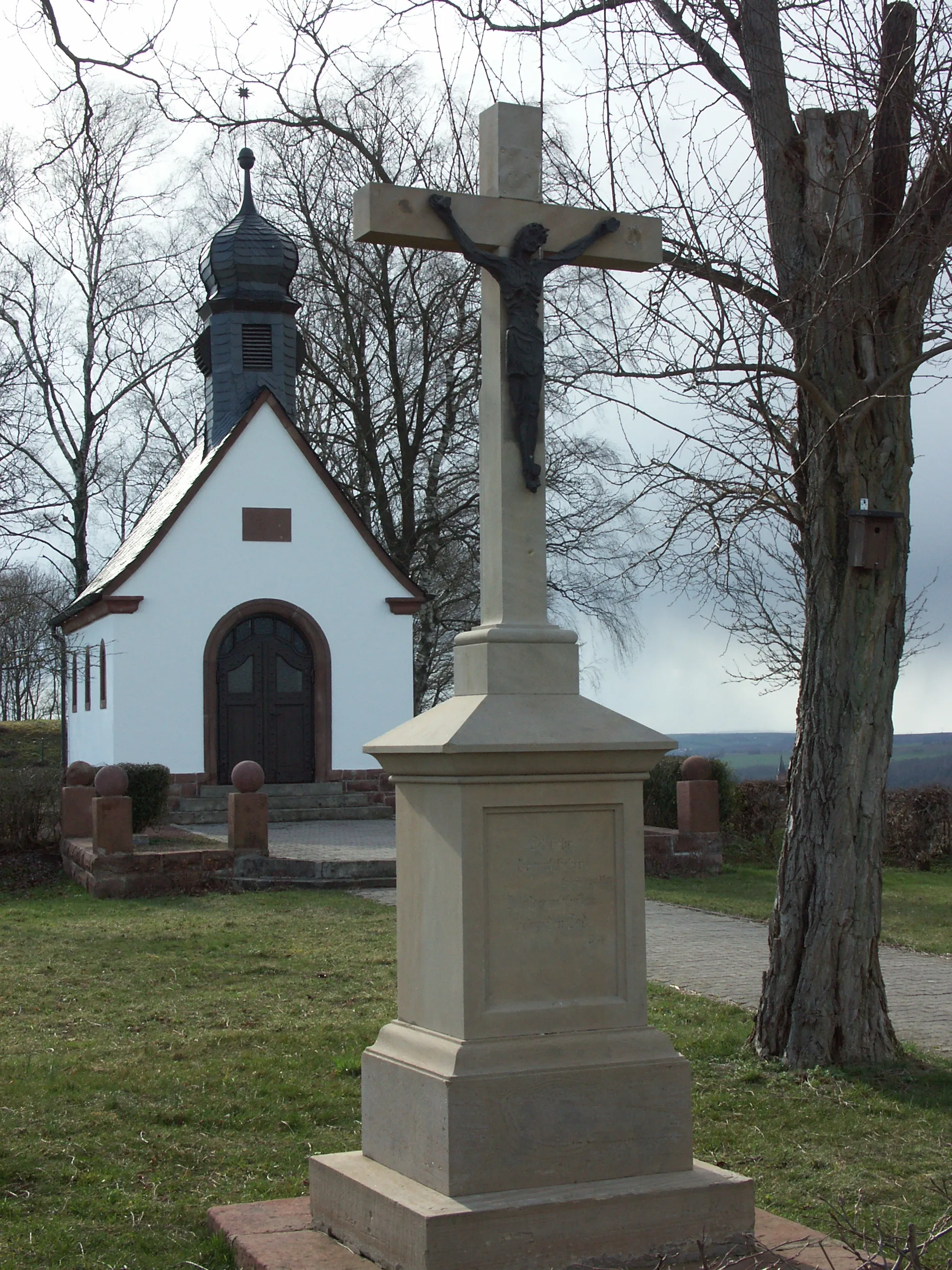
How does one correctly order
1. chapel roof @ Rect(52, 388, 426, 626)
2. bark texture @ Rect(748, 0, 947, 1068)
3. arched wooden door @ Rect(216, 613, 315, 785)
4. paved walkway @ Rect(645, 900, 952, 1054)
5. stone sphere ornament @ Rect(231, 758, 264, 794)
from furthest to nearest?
arched wooden door @ Rect(216, 613, 315, 785)
chapel roof @ Rect(52, 388, 426, 626)
stone sphere ornament @ Rect(231, 758, 264, 794)
paved walkway @ Rect(645, 900, 952, 1054)
bark texture @ Rect(748, 0, 947, 1068)

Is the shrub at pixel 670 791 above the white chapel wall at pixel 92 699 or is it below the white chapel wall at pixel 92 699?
below

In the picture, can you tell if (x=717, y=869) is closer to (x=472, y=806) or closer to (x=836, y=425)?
(x=836, y=425)

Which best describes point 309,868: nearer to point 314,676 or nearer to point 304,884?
point 304,884

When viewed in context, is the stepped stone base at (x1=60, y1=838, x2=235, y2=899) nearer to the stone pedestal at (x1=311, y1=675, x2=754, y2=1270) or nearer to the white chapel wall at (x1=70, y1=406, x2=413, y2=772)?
the white chapel wall at (x1=70, y1=406, x2=413, y2=772)

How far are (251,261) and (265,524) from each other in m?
5.26

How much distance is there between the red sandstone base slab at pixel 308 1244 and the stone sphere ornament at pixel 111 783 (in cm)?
1098

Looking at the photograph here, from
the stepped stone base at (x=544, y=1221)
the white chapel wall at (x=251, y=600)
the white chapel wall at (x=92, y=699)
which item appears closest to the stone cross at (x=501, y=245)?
the stepped stone base at (x=544, y=1221)

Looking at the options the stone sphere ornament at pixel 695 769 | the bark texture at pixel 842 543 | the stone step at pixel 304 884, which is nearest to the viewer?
the bark texture at pixel 842 543

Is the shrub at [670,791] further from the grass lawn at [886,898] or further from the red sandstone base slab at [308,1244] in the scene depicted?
the red sandstone base slab at [308,1244]

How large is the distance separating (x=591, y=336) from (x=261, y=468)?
1802 cm

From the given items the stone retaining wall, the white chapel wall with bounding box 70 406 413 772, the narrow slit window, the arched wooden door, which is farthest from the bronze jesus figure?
the narrow slit window

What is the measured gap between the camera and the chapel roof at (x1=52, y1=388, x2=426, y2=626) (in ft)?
78.2

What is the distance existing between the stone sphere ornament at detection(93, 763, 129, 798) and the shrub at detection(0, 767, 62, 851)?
241 cm

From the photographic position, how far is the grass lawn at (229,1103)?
16.9ft
